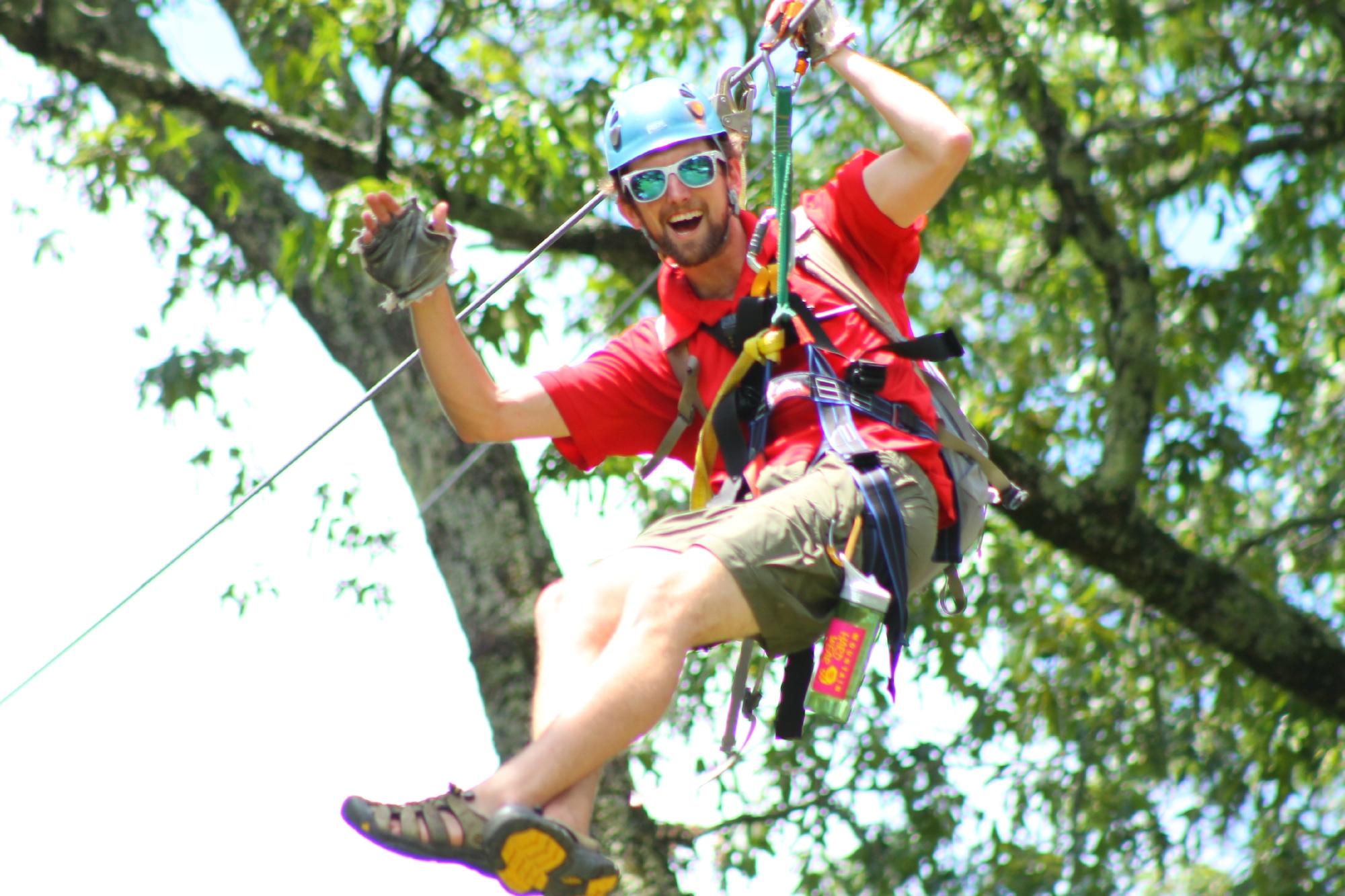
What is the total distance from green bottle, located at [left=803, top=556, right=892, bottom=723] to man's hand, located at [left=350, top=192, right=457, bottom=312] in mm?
878

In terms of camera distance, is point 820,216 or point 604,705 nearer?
point 604,705

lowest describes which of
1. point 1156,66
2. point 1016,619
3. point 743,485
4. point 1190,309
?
point 743,485

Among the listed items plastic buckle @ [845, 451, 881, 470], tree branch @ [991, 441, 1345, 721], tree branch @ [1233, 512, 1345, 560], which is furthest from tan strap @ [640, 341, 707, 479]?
tree branch @ [1233, 512, 1345, 560]

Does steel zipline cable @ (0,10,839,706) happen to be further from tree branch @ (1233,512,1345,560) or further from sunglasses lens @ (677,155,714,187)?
tree branch @ (1233,512,1345,560)

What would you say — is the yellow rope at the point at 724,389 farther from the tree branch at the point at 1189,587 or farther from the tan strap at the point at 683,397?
the tree branch at the point at 1189,587

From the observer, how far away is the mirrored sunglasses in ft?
10.2

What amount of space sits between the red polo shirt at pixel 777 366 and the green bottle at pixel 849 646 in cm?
29

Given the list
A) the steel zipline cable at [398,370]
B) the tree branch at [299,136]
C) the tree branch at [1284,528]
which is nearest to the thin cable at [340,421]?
the steel zipline cable at [398,370]

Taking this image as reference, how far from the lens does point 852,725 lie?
632 centimetres

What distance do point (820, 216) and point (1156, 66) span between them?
4.49m

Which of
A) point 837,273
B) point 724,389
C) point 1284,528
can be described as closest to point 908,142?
point 837,273

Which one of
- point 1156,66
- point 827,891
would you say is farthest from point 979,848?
point 1156,66

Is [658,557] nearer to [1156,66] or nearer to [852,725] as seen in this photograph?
[852,725]

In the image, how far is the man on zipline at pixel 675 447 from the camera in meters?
2.49
